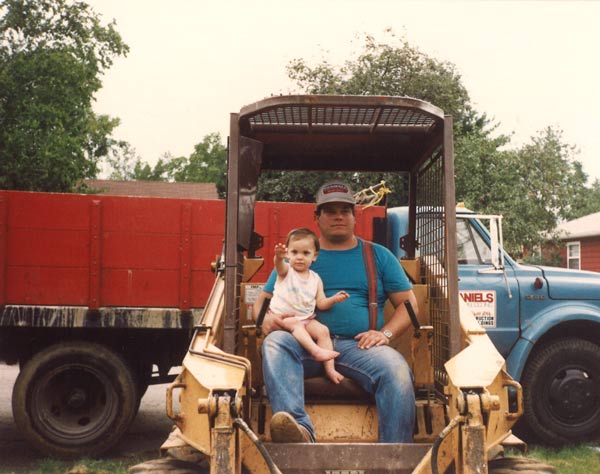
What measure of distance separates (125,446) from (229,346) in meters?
4.11

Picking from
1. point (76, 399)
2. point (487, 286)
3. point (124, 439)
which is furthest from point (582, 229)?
point (76, 399)

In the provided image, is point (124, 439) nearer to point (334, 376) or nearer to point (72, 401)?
point (72, 401)

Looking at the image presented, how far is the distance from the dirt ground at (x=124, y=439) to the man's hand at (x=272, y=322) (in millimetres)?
3320

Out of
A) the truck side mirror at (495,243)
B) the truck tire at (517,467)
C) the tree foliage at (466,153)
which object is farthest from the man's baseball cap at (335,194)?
the tree foliage at (466,153)

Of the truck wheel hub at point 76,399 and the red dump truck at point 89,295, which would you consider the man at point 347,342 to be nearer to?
the red dump truck at point 89,295

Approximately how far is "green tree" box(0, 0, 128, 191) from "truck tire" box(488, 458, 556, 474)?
59.9ft

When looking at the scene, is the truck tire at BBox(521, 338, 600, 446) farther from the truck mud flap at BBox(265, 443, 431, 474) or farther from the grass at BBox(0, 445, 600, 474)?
the truck mud flap at BBox(265, 443, 431, 474)

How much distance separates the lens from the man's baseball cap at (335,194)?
468cm

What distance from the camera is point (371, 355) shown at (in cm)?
429

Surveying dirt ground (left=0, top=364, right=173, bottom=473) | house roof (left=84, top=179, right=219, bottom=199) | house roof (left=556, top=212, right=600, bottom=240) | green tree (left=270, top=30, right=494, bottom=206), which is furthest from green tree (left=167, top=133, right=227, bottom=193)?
dirt ground (left=0, top=364, right=173, bottom=473)

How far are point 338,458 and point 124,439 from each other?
15.6ft

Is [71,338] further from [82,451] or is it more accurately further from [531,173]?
[531,173]

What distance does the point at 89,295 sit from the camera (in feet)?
23.5

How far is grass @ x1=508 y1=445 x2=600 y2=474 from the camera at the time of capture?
6.78 meters
